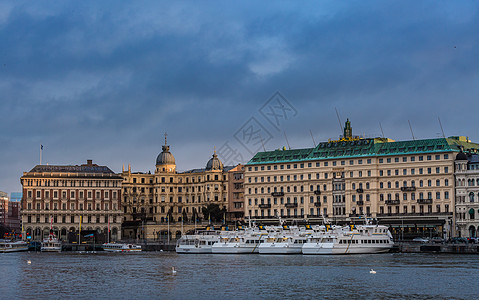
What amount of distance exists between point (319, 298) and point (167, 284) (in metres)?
22.4

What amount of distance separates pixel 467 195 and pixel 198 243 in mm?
62365

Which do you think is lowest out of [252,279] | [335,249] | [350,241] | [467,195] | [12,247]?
[252,279]

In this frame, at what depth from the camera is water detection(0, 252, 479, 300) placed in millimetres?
85438

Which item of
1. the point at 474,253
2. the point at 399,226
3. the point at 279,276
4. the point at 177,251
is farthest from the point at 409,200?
the point at 279,276

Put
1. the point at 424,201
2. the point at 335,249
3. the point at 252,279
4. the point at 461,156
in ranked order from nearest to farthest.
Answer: the point at 252,279 < the point at 335,249 < the point at 461,156 < the point at 424,201

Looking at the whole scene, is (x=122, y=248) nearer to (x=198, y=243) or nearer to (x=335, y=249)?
(x=198, y=243)

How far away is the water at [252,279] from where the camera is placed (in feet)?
280

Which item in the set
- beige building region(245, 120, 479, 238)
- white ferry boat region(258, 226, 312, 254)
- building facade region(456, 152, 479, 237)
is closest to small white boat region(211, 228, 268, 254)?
white ferry boat region(258, 226, 312, 254)

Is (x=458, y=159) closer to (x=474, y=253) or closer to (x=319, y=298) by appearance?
(x=474, y=253)

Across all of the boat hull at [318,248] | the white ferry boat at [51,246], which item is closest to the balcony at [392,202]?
the boat hull at [318,248]

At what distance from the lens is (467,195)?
591ft

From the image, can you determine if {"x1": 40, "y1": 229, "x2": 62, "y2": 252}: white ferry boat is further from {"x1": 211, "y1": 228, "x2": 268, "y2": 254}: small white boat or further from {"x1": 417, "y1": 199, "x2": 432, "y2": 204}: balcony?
{"x1": 417, "y1": 199, "x2": 432, "y2": 204}: balcony

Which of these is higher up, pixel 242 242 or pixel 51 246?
pixel 242 242

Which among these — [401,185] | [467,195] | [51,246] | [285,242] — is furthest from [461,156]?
[51,246]
